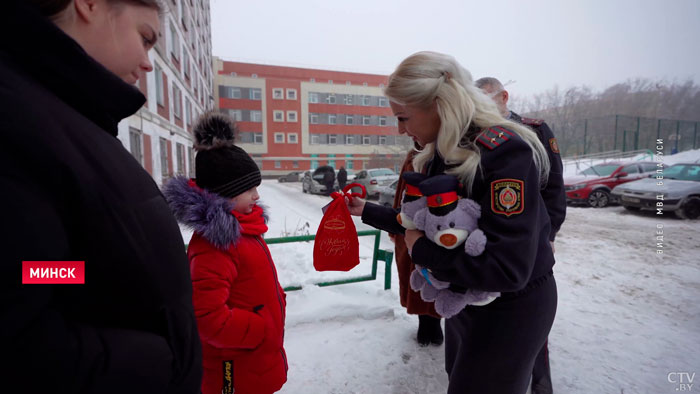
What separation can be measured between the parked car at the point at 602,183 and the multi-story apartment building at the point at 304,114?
28777 mm

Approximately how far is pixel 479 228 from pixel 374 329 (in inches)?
89.2

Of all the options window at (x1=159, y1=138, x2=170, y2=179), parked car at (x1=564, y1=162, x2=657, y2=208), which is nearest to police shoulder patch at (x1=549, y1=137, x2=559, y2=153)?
parked car at (x1=564, y1=162, x2=657, y2=208)

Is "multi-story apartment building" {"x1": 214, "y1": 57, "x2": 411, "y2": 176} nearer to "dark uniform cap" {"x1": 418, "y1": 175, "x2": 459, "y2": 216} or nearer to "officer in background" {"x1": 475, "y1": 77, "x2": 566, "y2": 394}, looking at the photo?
"officer in background" {"x1": 475, "y1": 77, "x2": 566, "y2": 394}

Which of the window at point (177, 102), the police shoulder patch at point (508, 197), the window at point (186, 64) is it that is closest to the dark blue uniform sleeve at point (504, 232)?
the police shoulder patch at point (508, 197)

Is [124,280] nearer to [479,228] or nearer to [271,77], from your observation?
[479,228]

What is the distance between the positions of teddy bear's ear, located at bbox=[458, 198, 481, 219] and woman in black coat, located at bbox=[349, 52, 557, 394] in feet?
0.08

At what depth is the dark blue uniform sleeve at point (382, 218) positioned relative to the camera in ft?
6.26

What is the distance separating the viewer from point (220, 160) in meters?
1.68

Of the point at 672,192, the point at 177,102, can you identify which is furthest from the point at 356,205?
the point at 177,102

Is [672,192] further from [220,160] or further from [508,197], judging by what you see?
[220,160]

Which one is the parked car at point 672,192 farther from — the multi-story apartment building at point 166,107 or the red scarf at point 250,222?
the multi-story apartment building at point 166,107

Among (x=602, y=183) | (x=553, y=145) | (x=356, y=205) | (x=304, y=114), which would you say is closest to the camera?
(x=356, y=205)

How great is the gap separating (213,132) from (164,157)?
14.9m

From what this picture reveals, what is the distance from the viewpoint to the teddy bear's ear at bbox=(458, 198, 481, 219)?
1293 millimetres
